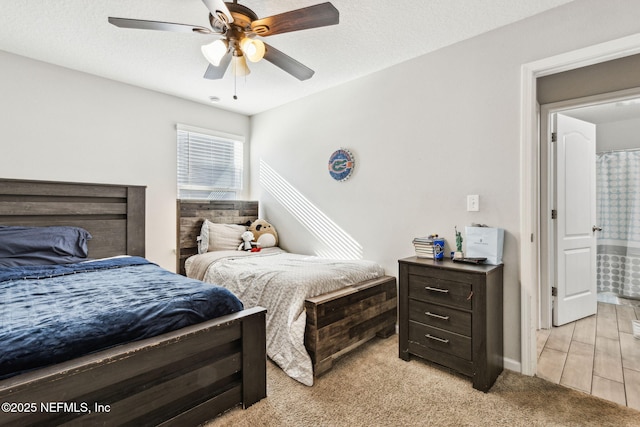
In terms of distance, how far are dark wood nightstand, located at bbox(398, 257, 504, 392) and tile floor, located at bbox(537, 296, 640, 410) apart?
45 cm

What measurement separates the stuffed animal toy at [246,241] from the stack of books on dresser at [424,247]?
1.89 meters

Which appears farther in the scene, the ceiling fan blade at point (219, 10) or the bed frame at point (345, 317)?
the bed frame at point (345, 317)

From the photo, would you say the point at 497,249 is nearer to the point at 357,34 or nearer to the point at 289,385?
the point at 289,385

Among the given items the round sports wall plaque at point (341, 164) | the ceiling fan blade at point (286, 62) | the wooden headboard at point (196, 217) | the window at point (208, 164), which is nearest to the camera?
the ceiling fan blade at point (286, 62)

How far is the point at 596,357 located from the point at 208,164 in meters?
4.27

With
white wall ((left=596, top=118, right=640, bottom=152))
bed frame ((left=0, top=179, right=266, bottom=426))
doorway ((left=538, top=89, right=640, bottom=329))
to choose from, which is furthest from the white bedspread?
white wall ((left=596, top=118, right=640, bottom=152))

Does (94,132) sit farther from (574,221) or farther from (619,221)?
(619,221)

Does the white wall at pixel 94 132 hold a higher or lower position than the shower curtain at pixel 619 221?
higher

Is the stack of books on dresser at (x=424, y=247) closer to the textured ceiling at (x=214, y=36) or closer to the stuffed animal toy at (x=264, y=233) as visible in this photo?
the textured ceiling at (x=214, y=36)

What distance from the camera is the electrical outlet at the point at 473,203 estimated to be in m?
2.33

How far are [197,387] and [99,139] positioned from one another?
276 cm

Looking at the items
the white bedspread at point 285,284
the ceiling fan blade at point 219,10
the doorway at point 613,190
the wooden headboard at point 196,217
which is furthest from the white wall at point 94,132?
the doorway at point 613,190

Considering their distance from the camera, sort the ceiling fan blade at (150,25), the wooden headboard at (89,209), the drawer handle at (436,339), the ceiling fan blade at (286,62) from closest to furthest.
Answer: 1. the ceiling fan blade at (150,25)
2. the ceiling fan blade at (286,62)
3. the drawer handle at (436,339)
4. the wooden headboard at (89,209)

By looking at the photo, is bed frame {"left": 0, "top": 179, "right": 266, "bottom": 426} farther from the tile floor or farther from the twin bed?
the tile floor
